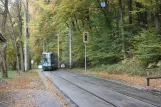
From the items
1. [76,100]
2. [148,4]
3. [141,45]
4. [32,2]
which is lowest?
[76,100]

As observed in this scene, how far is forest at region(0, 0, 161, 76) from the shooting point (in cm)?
2691

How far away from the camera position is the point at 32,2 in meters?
50.1

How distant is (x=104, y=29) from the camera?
3994 centimetres

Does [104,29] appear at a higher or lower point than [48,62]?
higher

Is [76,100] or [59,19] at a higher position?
[59,19]

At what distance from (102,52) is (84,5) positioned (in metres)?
9.91

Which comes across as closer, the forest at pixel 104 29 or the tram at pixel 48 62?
the forest at pixel 104 29

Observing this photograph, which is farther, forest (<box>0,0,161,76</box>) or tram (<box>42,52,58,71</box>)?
tram (<box>42,52,58,71</box>)

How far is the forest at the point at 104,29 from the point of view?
26906 mm

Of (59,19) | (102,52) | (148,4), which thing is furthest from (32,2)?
(148,4)

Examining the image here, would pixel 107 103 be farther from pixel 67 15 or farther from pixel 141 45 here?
pixel 67 15

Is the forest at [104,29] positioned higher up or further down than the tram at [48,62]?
higher up

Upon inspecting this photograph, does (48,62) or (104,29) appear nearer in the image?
(104,29)

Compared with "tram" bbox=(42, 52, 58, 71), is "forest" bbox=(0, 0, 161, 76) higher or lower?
higher
